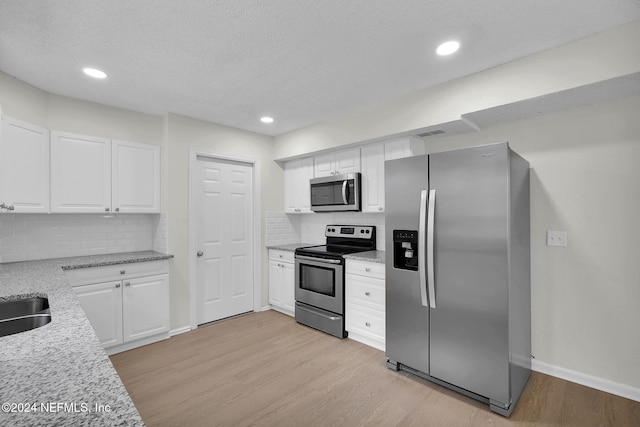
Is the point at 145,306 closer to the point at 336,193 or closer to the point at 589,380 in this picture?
the point at 336,193

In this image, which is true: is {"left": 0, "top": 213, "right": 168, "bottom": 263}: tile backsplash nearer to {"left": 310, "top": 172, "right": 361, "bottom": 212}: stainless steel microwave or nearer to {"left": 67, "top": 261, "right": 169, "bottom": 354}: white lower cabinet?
{"left": 67, "top": 261, "right": 169, "bottom": 354}: white lower cabinet

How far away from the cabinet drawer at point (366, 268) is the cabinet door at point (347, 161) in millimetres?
1104

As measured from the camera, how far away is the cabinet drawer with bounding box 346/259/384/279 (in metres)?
3.01

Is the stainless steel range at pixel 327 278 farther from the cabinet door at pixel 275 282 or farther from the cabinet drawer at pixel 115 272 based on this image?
the cabinet drawer at pixel 115 272

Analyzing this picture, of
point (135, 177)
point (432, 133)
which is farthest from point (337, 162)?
point (135, 177)

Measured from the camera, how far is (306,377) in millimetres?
2584

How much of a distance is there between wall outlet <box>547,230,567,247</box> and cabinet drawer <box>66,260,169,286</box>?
12.2 ft

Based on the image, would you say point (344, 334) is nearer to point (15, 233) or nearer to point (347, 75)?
point (347, 75)

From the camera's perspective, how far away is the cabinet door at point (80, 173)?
2.92 metres

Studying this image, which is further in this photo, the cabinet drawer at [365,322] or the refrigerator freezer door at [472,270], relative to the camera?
the cabinet drawer at [365,322]

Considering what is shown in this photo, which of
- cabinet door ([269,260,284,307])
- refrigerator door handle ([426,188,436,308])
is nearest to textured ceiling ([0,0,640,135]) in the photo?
refrigerator door handle ([426,188,436,308])

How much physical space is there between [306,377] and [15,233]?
118 inches

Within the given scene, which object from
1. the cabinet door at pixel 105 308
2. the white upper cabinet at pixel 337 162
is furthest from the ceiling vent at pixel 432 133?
the cabinet door at pixel 105 308

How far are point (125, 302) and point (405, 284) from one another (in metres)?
2.71
